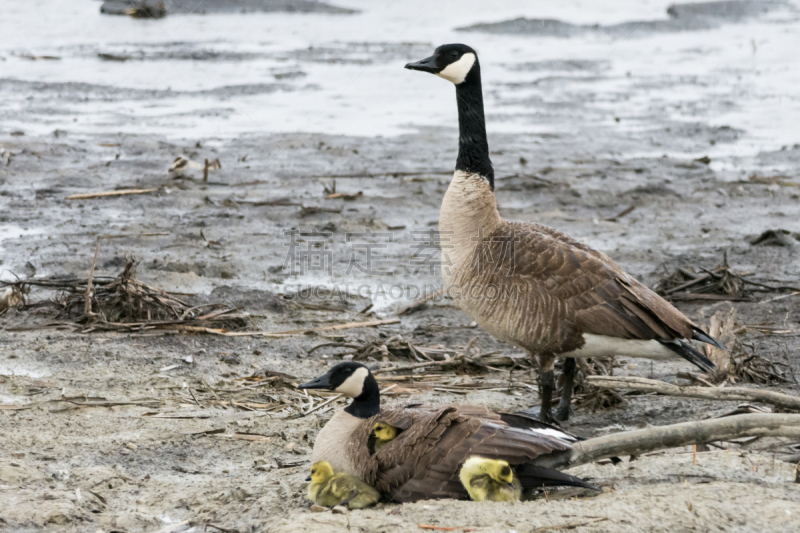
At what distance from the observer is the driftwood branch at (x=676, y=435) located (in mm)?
3965

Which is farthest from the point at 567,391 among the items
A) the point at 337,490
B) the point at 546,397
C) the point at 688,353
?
the point at 337,490

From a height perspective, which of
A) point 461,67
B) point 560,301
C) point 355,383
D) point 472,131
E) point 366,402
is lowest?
point 366,402

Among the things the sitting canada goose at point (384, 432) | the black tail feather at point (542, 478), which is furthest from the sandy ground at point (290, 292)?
the sitting canada goose at point (384, 432)

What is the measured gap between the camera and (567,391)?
577cm

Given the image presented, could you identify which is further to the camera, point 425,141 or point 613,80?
point 613,80

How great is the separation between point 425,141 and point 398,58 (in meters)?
8.85

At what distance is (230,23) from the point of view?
94.2 ft

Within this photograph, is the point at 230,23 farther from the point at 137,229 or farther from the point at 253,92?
the point at 137,229

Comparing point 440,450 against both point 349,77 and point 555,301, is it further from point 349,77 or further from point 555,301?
point 349,77

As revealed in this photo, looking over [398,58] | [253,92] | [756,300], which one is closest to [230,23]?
[398,58]

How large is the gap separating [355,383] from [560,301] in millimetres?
1621

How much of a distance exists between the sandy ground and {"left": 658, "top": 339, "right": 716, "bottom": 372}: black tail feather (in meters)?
0.50

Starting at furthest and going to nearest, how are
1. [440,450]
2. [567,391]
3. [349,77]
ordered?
[349,77] < [567,391] < [440,450]

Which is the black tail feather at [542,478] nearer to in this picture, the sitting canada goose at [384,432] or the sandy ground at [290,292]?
the sandy ground at [290,292]
